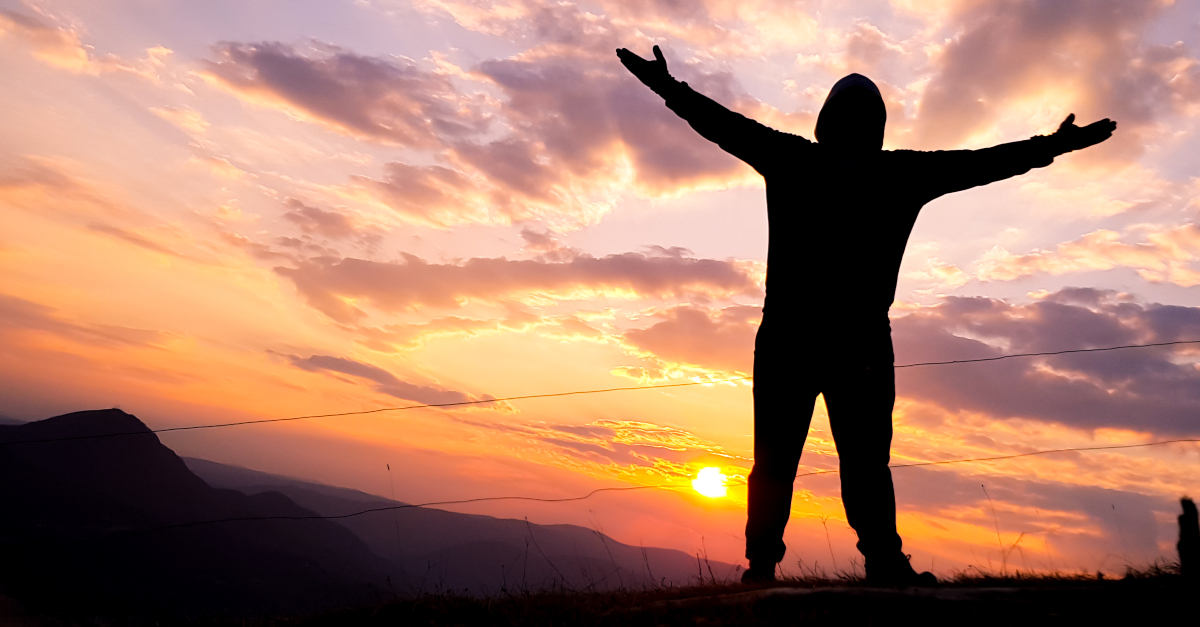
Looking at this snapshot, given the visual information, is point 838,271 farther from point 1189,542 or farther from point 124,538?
point 124,538

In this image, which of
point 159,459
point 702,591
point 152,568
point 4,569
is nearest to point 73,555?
point 152,568

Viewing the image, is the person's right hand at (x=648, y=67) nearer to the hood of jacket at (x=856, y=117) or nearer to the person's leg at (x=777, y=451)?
the hood of jacket at (x=856, y=117)

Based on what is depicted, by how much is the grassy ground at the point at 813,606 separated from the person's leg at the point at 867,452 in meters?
0.38

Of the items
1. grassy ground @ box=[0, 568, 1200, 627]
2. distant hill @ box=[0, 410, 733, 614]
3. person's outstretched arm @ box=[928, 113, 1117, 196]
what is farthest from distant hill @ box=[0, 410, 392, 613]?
person's outstretched arm @ box=[928, 113, 1117, 196]

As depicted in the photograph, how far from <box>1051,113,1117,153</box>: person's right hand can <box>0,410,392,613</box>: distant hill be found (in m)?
99.6

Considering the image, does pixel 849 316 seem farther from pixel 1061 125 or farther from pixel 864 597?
pixel 1061 125

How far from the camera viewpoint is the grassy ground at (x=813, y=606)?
327cm

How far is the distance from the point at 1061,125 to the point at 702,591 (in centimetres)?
453

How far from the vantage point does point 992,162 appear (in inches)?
199

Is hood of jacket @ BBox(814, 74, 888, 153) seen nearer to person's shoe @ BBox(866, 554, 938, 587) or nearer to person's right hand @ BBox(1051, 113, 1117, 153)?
person's right hand @ BBox(1051, 113, 1117, 153)

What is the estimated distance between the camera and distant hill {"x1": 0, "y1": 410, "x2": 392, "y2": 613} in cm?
10700

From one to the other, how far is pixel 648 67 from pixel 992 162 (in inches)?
106

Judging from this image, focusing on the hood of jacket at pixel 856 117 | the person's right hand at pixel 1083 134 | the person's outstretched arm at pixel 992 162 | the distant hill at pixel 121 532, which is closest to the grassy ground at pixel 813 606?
the person's outstretched arm at pixel 992 162

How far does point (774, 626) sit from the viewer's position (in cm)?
360
